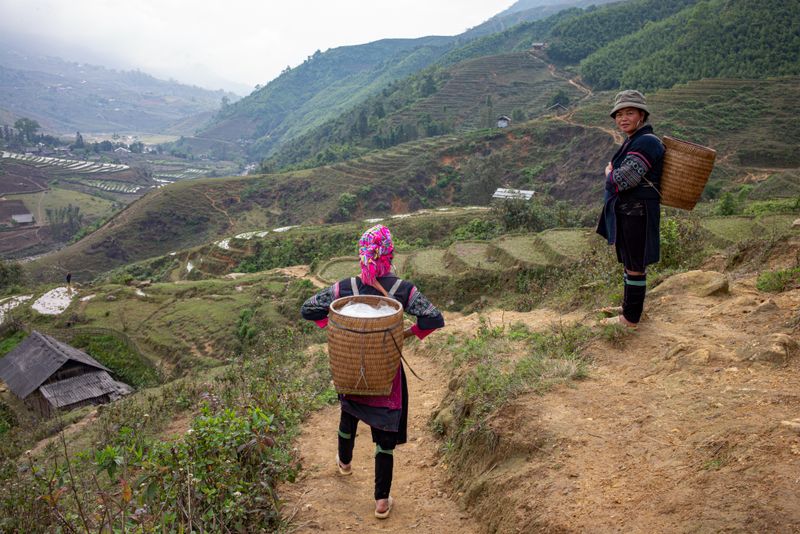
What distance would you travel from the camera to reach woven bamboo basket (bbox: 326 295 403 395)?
122 inches

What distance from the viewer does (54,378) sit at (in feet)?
55.6

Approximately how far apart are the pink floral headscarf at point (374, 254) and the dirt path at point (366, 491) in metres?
1.58

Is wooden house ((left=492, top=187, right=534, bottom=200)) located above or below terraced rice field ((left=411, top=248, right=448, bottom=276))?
below

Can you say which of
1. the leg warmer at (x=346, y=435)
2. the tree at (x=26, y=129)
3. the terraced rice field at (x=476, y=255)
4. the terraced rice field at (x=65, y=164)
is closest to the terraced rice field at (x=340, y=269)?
the terraced rice field at (x=476, y=255)

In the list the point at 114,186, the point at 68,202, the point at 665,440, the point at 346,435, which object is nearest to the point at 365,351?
the point at 346,435

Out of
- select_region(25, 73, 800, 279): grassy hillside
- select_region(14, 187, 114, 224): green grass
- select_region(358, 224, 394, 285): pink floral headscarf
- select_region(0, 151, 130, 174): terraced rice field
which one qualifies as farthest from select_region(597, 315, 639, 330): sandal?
select_region(0, 151, 130, 174): terraced rice field

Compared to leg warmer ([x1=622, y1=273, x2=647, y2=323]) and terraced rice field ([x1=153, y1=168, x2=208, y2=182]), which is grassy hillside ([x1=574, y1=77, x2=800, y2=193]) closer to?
leg warmer ([x1=622, y1=273, x2=647, y2=323])

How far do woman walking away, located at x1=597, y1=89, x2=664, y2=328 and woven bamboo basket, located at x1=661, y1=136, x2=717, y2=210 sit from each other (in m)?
0.06

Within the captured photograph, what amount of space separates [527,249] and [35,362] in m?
16.7

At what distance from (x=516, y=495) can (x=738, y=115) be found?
41.0 meters

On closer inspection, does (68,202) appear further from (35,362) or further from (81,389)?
(81,389)

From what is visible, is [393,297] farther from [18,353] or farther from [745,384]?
[18,353]

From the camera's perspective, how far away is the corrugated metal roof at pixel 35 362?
55.9 feet

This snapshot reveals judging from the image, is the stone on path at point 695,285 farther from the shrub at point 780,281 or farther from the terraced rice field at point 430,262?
the terraced rice field at point 430,262
